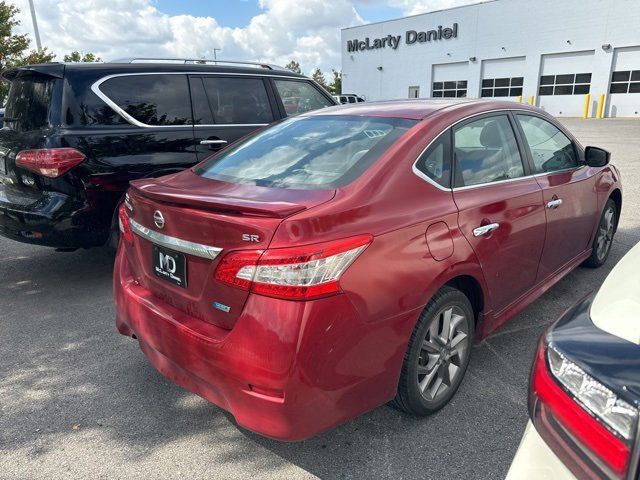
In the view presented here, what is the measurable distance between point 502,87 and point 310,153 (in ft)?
116

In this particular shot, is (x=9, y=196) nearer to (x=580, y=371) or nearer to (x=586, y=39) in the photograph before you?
(x=580, y=371)

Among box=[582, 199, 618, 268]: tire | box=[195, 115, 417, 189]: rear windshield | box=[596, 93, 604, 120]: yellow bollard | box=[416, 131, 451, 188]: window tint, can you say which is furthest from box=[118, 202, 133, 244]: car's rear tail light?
box=[596, 93, 604, 120]: yellow bollard

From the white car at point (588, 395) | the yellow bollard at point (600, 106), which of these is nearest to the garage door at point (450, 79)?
the yellow bollard at point (600, 106)

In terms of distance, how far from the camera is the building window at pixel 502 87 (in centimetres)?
3347

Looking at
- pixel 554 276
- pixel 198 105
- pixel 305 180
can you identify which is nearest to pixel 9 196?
pixel 198 105

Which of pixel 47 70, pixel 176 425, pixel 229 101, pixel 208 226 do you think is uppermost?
pixel 47 70

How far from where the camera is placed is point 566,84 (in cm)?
3117

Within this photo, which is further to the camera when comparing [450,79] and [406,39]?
[406,39]

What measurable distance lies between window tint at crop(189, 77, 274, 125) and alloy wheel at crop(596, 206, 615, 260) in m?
3.52

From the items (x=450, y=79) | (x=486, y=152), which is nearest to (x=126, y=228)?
(x=486, y=152)

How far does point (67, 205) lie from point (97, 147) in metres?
0.54

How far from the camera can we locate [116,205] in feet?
14.2

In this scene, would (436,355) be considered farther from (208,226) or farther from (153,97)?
(153,97)

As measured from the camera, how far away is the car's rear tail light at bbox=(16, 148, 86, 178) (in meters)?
3.98
